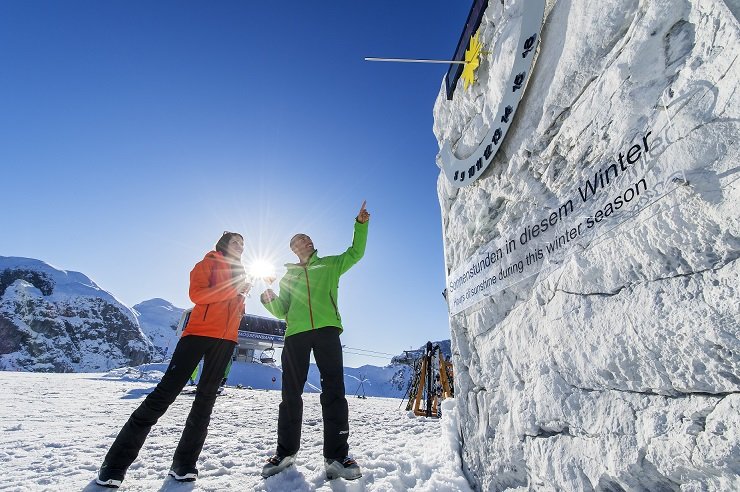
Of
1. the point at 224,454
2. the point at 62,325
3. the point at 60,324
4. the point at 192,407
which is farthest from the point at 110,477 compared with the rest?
the point at 62,325

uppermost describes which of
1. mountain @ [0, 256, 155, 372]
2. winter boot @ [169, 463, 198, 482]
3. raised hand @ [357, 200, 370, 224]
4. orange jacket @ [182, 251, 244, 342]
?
mountain @ [0, 256, 155, 372]

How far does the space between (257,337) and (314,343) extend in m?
36.8

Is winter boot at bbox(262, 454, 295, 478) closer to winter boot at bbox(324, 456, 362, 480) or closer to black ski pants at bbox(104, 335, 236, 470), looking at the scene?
winter boot at bbox(324, 456, 362, 480)

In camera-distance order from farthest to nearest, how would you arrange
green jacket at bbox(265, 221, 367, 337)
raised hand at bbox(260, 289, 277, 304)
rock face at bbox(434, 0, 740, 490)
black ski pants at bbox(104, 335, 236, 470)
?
raised hand at bbox(260, 289, 277, 304), green jacket at bbox(265, 221, 367, 337), black ski pants at bbox(104, 335, 236, 470), rock face at bbox(434, 0, 740, 490)

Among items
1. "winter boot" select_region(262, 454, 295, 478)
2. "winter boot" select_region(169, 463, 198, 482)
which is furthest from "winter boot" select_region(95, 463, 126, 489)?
"winter boot" select_region(262, 454, 295, 478)

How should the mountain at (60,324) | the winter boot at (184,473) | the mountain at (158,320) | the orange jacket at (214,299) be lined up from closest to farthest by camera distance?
the winter boot at (184,473), the orange jacket at (214,299), the mountain at (60,324), the mountain at (158,320)

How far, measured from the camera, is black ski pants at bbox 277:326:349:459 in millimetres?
2467

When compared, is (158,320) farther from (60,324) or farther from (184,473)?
(184,473)

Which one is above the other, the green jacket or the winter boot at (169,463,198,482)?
the green jacket

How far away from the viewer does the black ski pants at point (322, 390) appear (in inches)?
97.1

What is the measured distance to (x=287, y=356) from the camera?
108 inches

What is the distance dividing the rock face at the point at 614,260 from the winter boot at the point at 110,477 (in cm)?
213

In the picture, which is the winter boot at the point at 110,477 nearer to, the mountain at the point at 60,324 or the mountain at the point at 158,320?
the mountain at the point at 60,324

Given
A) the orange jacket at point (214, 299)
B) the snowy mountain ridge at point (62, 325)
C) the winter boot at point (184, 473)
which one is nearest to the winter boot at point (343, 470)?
the winter boot at point (184, 473)
